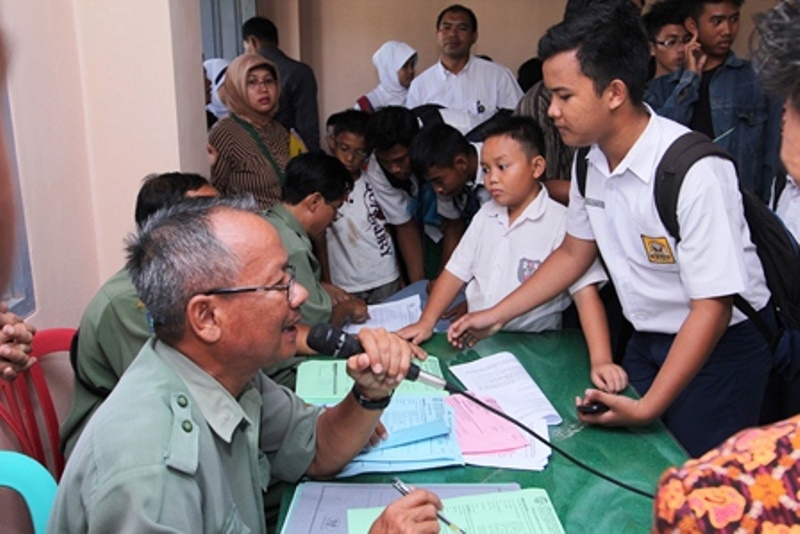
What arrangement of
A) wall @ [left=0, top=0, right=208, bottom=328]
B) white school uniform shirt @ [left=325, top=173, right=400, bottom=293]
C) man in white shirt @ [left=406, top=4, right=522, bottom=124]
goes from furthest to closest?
1. man in white shirt @ [left=406, top=4, right=522, bottom=124]
2. white school uniform shirt @ [left=325, top=173, right=400, bottom=293]
3. wall @ [left=0, top=0, right=208, bottom=328]

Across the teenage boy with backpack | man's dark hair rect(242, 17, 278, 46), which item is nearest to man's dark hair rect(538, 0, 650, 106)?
the teenage boy with backpack

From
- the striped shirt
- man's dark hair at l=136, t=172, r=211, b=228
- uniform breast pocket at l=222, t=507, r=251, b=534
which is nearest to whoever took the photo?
uniform breast pocket at l=222, t=507, r=251, b=534

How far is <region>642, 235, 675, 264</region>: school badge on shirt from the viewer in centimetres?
157

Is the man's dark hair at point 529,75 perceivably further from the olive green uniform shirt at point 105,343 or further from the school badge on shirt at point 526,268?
the olive green uniform shirt at point 105,343

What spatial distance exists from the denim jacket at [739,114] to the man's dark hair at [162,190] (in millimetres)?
1855

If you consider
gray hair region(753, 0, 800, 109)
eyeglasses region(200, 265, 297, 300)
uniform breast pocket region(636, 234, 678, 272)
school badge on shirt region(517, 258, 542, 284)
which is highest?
gray hair region(753, 0, 800, 109)

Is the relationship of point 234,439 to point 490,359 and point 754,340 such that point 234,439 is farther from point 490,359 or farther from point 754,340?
point 754,340

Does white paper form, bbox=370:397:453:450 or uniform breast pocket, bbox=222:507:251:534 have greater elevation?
uniform breast pocket, bbox=222:507:251:534

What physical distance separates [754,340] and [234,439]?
125 cm

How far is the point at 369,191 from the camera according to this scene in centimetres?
309

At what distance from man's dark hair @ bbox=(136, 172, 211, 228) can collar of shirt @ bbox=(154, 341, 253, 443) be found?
716 mm

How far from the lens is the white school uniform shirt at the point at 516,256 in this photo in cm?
208

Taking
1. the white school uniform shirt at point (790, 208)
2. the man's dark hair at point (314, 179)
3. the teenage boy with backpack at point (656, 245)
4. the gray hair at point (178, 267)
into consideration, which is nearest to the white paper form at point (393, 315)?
the man's dark hair at point (314, 179)

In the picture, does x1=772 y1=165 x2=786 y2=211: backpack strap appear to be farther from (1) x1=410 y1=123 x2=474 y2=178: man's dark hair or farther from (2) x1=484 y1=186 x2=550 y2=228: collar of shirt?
(1) x1=410 y1=123 x2=474 y2=178: man's dark hair
